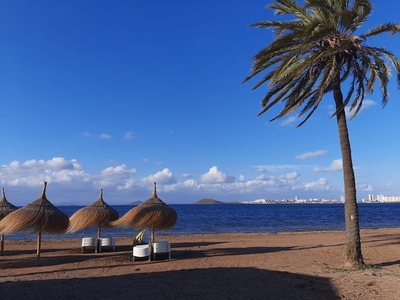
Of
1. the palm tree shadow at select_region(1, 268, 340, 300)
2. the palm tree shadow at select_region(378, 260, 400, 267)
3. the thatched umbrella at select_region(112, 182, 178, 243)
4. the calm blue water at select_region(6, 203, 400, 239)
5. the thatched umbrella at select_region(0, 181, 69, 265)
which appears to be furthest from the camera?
the calm blue water at select_region(6, 203, 400, 239)

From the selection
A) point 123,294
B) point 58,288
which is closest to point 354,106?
point 123,294

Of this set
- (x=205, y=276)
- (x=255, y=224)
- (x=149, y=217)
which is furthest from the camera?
(x=255, y=224)

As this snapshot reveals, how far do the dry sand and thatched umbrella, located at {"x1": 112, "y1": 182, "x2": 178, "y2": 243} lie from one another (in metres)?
1.25

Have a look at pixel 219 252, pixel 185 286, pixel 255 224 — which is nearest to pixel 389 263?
pixel 219 252

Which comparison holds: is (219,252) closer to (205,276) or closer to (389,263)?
(205,276)

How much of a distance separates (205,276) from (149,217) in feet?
14.8

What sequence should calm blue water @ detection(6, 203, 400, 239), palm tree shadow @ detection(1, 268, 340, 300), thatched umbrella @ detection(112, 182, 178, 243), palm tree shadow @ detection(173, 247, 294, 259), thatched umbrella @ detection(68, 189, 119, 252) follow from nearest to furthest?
palm tree shadow @ detection(1, 268, 340, 300)
thatched umbrella @ detection(112, 182, 178, 243)
palm tree shadow @ detection(173, 247, 294, 259)
thatched umbrella @ detection(68, 189, 119, 252)
calm blue water @ detection(6, 203, 400, 239)

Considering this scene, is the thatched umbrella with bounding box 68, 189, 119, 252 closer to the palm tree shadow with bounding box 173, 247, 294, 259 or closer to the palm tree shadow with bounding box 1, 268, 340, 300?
the palm tree shadow with bounding box 173, 247, 294, 259

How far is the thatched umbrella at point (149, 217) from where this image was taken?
541 inches

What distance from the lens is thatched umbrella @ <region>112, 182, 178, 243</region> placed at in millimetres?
13754

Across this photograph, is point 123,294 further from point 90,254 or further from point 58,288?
point 90,254

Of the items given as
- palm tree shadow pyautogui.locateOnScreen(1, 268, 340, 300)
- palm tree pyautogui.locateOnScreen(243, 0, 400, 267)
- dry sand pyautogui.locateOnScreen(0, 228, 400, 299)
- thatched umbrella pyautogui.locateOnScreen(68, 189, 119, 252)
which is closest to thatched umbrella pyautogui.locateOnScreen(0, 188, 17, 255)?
dry sand pyautogui.locateOnScreen(0, 228, 400, 299)

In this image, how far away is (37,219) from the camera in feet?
39.1

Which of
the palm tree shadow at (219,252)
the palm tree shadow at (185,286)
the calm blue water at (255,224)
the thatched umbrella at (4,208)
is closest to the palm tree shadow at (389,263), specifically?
the palm tree shadow at (185,286)
